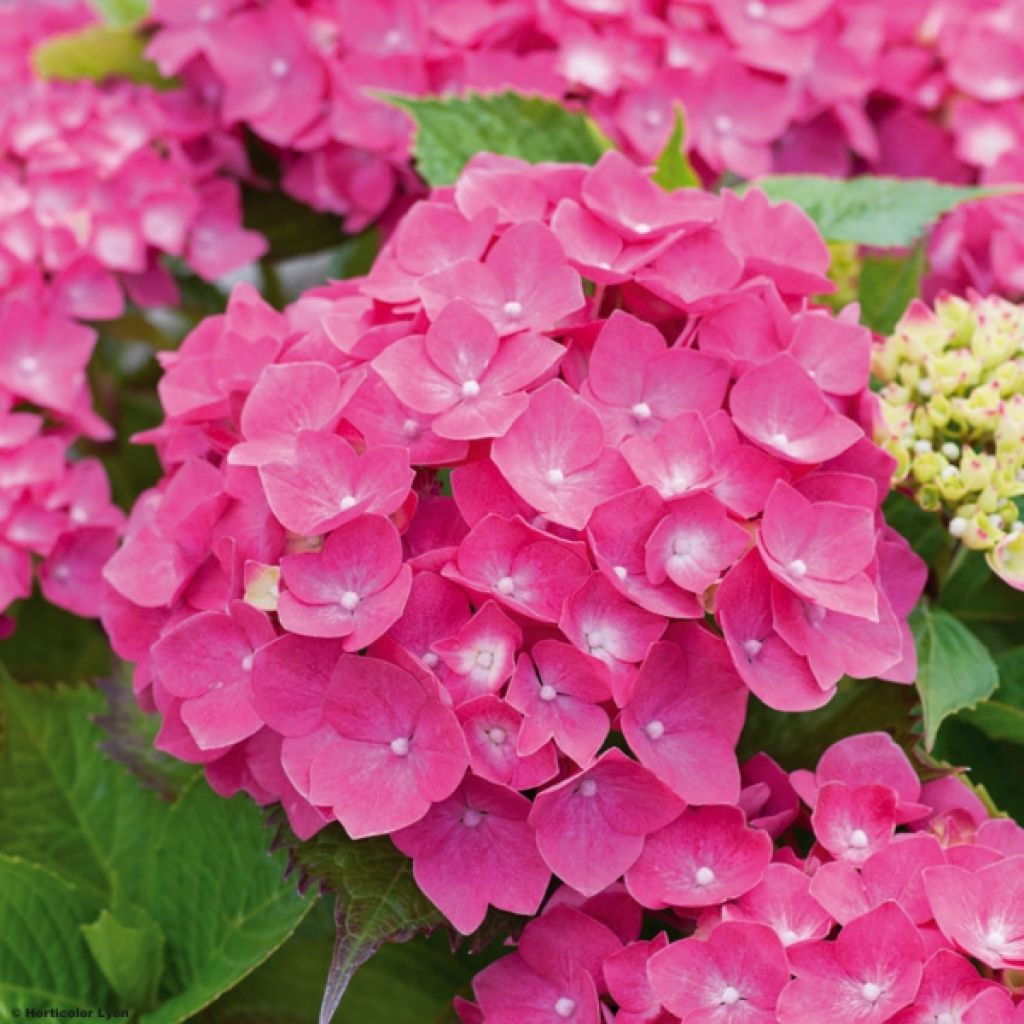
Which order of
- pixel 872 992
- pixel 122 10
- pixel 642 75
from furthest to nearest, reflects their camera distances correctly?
pixel 122 10, pixel 642 75, pixel 872 992

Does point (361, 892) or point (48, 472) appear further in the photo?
point (48, 472)

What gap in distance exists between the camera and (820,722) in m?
0.76

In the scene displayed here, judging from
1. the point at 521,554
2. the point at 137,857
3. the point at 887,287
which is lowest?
the point at 137,857

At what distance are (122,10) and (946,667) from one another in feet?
3.10

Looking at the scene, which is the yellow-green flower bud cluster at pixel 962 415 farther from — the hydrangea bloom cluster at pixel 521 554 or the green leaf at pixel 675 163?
the green leaf at pixel 675 163

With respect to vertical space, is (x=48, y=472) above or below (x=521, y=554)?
below

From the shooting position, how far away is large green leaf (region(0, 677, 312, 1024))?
0.76 m

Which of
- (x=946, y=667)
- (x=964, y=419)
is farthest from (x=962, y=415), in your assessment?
(x=946, y=667)

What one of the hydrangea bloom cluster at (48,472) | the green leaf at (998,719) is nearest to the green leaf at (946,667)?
the green leaf at (998,719)

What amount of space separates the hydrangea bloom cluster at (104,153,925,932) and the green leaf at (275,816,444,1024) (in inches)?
0.9

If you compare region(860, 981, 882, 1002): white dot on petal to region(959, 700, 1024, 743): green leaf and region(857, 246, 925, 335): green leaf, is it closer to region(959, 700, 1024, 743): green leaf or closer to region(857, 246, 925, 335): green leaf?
region(959, 700, 1024, 743): green leaf

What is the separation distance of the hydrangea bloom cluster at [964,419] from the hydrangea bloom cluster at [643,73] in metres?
0.30

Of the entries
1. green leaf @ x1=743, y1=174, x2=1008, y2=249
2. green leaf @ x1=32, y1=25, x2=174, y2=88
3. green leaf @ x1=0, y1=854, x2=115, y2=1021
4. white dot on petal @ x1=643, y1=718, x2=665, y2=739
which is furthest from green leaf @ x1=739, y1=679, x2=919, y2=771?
green leaf @ x1=32, y1=25, x2=174, y2=88

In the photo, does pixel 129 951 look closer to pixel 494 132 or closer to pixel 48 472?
pixel 48 472
